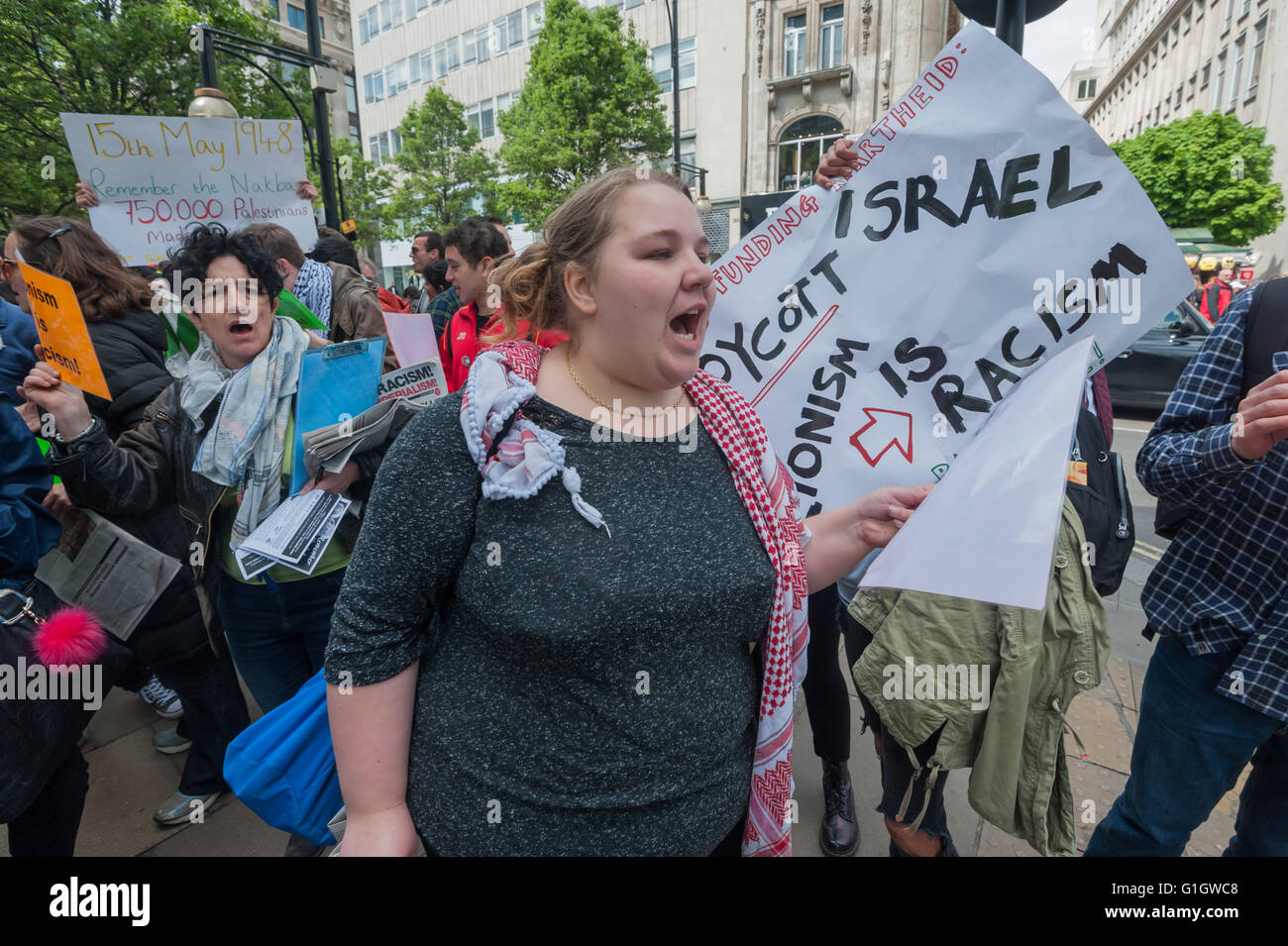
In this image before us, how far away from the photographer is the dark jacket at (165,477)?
2004mm

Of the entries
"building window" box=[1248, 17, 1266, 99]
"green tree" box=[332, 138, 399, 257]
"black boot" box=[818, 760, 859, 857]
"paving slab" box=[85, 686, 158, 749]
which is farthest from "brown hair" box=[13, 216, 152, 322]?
"building window" box=[1248, 17, 1266, 99]

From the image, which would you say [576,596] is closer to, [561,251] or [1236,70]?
[561,251]

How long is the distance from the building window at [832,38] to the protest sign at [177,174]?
936 inches

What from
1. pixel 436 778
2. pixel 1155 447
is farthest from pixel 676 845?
pixel 1155 447

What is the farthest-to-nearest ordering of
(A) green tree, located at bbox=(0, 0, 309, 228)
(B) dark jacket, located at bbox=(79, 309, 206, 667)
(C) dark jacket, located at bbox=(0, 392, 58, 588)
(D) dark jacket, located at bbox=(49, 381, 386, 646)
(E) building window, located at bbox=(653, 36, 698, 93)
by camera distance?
(E) building window, located at bbox=(653, 36, 698, 93) < (A) green tree, located at bbox=(0, 0, 309, 228) < (B) dark jacket, located at bbox=(79, 309, 206, 667) < (D) dark jacket, located at bbox=(49, 381, 386, 646) < (C) dark jacket, located at bbox=(0, 392, 58, 588)

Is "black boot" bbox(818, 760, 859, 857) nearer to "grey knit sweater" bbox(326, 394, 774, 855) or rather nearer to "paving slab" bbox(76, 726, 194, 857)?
"grey knit sweater" bbox(326, 394, 774, 855)

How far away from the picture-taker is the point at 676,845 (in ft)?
4.08

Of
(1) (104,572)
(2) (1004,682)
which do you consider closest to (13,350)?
(1) (104,572)

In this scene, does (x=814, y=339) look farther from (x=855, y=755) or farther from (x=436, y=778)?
(x=855, y=755)

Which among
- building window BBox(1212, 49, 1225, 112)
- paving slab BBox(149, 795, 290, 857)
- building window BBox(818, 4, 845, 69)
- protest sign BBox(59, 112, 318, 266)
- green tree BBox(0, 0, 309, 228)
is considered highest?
building window BBox(1212, 49, 1225, 112)

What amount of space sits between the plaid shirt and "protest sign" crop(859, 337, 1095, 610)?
0.67 meters

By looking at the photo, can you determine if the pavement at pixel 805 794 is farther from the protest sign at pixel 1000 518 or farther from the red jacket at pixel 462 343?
the red jacket at pixel 462 343

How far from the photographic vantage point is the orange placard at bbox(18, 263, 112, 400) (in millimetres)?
1873

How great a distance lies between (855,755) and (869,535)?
1885 millimetres
